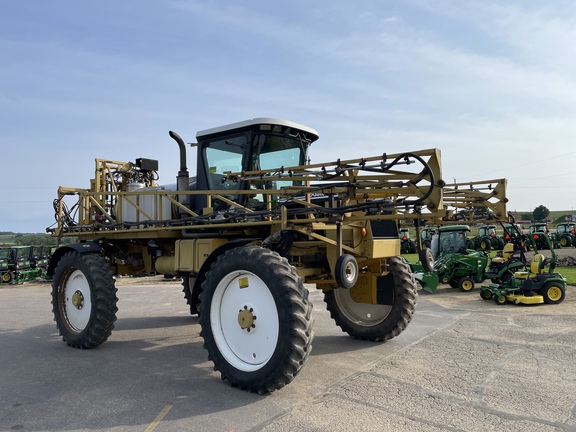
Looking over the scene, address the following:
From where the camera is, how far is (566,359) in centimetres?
582

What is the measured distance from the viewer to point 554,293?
10.7 m

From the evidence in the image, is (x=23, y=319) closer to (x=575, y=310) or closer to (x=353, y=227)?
(x=353, y=227)

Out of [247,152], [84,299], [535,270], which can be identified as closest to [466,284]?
[535,270]

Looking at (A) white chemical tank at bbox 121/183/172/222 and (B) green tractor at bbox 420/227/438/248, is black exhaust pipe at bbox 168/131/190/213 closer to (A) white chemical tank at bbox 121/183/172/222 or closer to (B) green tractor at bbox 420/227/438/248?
(A) white chemical tank at bbox 121/183/172/222

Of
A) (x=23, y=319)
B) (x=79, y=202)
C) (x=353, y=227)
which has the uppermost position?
(x=79, y=202)

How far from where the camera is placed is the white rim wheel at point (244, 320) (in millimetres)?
4859

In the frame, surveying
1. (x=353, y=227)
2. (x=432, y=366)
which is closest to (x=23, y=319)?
(x=353, y=227)

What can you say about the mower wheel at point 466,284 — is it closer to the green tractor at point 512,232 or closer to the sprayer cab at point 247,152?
the green tractor at point 512,232

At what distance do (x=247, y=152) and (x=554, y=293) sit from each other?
833 centimetres

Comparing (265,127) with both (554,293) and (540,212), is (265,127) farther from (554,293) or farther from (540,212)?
(540,212)

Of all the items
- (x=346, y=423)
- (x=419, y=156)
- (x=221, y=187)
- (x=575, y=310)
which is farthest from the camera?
(x=575, y=310)

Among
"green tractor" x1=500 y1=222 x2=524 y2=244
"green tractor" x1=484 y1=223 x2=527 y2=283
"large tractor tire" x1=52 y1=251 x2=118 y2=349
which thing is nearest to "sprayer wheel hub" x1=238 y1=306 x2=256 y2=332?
"large tractor tire" x1=52 y1=251 x2=118 y2=349

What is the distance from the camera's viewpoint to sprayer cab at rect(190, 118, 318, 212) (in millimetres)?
6418

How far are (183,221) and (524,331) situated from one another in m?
5.76
